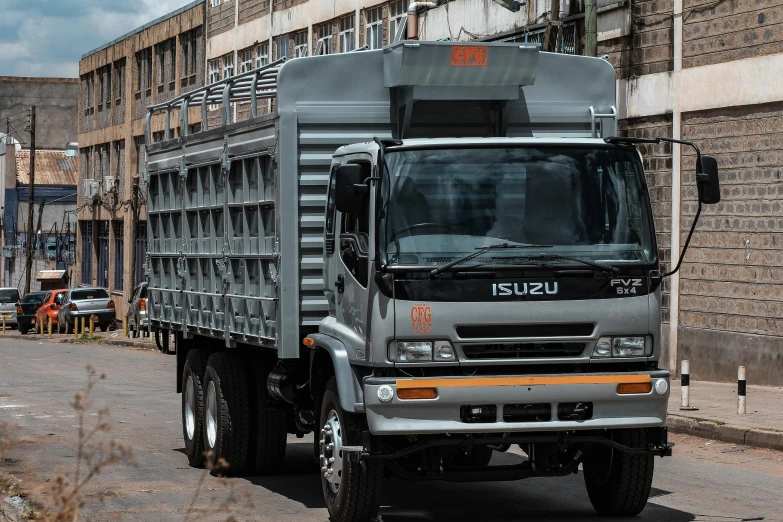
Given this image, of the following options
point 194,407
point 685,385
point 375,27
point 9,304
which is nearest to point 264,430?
point 194,407

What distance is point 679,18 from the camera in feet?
76.1

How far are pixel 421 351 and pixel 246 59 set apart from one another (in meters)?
39.1

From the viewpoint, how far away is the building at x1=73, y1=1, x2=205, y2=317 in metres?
54.3

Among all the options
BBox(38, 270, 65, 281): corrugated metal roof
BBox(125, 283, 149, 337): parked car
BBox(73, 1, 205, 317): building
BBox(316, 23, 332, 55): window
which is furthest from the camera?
BBox(38, 270, 65, 281): corrugated metal roof

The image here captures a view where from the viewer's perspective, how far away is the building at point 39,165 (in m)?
79.8

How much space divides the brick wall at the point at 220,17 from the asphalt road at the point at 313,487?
3174cm

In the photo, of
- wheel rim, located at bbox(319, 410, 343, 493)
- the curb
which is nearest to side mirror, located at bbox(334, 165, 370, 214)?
wheel rim, located at bbox(319, 410, 343, 493)

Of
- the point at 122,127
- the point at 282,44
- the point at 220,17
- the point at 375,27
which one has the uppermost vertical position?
the point at 220,17

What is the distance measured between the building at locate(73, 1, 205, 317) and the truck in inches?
1638

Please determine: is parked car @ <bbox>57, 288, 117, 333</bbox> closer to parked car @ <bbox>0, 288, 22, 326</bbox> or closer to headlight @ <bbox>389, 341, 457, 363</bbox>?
parked car @ <bbox>0, 288, 22, 326</bbox>

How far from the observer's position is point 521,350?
9.15 m

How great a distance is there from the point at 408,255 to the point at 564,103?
261 cm

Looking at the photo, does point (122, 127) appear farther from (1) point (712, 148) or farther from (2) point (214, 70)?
(1) point (712, 148)

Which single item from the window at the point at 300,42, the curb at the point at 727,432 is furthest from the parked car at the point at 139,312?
the curb at the point at 727,432
